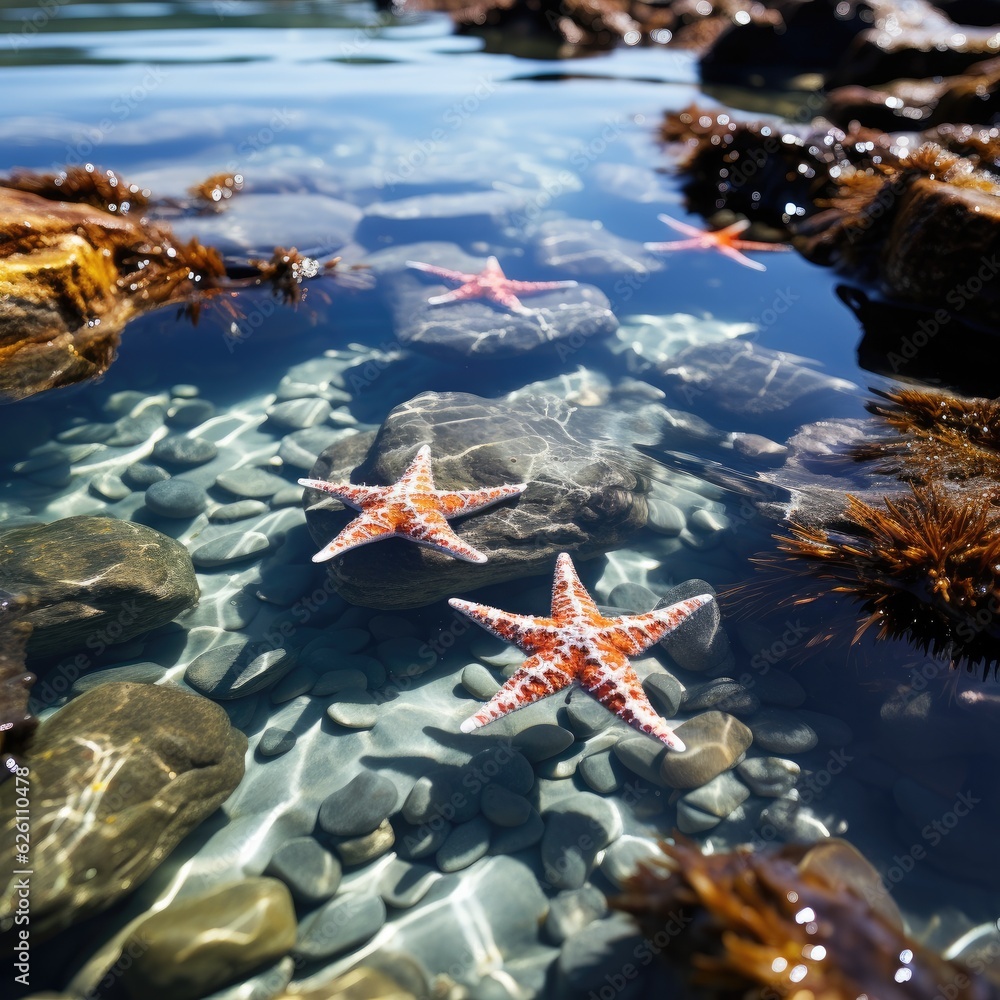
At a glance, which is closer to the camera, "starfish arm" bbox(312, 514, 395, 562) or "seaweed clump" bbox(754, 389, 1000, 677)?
"seaweed clump" bbox(754, 389, 1000, 677)

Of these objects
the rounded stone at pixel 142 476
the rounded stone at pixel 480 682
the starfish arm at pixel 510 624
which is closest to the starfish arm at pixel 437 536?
the starfish arm at pixel 510 624

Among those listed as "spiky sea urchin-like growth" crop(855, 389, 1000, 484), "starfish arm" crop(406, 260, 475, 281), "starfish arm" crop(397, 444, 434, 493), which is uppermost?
"starfish arm" crop(406, 260, 475, 281)

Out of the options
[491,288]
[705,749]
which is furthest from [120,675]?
[491,288]

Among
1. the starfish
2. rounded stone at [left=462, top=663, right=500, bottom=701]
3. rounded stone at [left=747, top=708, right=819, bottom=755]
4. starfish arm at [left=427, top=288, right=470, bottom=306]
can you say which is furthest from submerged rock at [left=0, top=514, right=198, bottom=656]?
rounded stone at [left=747, top=708, right=819, bottom=755]

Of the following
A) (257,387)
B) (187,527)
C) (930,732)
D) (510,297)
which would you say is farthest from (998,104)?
(187,527)

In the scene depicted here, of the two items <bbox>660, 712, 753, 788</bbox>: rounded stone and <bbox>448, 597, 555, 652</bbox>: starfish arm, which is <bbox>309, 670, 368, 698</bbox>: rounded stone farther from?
<bbox>660, 712, 753, 788</bbox>: rounded stone

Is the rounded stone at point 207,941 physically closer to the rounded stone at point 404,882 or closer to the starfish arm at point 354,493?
the rounded stone at point 404,882
